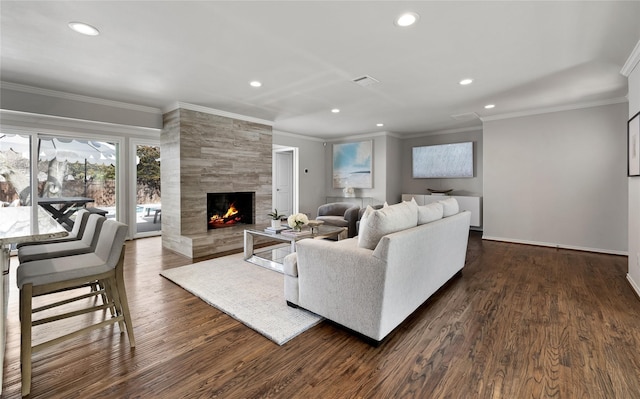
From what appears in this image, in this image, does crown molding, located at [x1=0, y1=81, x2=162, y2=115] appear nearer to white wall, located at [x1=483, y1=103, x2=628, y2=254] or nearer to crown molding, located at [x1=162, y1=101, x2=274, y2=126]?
crown molding, located at [x1=162, y1=101, x2=274, y2=126]

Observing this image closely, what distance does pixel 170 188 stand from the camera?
465 centimetres

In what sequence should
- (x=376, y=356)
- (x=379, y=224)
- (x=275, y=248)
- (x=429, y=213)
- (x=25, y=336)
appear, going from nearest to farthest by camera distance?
1. (x=25, y=336)
2. (x=376, y=356)
3. (x=379, y=224)
4. (x=429, y=213)
5. (x=275, y=248)

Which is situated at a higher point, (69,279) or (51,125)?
(51,125)

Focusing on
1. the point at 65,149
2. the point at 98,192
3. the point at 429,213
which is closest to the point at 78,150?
the point at 65,149

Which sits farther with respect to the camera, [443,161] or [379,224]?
[443,161]

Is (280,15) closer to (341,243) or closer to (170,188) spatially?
(341,243)

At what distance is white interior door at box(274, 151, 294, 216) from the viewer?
7.78 metres

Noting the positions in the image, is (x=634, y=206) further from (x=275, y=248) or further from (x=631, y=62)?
(x=275, y=248)

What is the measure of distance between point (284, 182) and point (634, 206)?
6.59m

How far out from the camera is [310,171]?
770cm

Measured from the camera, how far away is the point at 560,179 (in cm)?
473

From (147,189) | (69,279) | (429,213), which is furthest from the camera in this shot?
(147,189)

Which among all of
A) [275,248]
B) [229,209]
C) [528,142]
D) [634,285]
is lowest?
[634,285]

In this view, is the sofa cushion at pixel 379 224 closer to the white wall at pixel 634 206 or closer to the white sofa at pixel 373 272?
the white sofa at pixel 373 272
